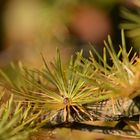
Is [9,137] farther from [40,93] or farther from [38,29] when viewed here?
[38,29]

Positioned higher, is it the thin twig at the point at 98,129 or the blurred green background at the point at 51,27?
the blurred green background at the point at 51,27

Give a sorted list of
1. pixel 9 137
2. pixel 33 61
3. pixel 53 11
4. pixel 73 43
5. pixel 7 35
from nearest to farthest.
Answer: pixel 9 137 < pixel 53 11 < pixel 33 61 < pixel 7 35 < pixel 73 43

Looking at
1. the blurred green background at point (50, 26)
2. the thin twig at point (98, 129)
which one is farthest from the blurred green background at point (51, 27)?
the thin twig at point (98, 129)

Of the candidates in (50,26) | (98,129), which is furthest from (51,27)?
(98,129)

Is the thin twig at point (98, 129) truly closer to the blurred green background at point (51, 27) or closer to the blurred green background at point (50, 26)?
the blurred green background at point (51, 27)

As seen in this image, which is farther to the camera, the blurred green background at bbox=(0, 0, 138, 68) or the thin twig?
the blurred green background at bbox=(0, 0, 138, 68)

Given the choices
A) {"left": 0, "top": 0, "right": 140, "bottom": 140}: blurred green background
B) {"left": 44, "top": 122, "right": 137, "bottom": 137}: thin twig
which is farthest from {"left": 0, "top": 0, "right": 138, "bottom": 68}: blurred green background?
{"left": 44, "top": 122, "right": 137, "bottom": 137}: thin twig

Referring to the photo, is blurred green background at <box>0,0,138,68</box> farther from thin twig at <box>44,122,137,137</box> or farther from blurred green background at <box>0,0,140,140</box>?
thin twig at <box>44,122,137,137</box>

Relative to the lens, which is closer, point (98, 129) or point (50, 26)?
point (98, 129)

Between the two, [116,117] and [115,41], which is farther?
[115,41]

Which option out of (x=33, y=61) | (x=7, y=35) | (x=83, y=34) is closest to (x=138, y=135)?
(x=33, y=61)

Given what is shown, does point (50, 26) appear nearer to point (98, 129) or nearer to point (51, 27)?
point (51, 27)
